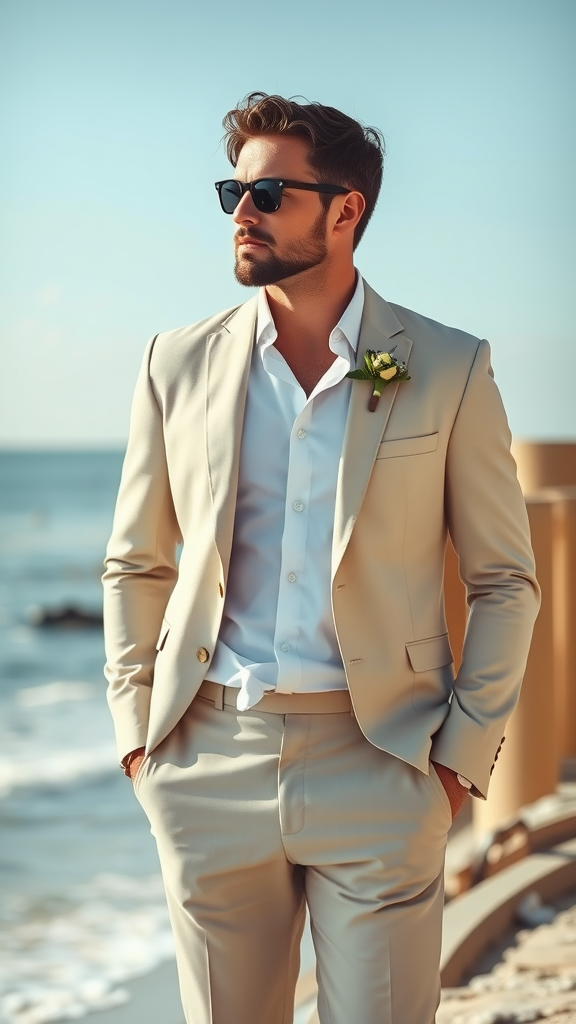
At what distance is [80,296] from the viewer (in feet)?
150

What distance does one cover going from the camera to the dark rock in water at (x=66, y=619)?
28766 millimetres

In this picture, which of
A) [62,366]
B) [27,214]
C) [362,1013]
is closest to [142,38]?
[362,1013]

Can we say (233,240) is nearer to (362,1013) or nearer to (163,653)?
(163,653)

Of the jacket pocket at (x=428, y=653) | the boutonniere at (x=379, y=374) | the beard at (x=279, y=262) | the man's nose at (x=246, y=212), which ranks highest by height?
the man's nose at (x=246, y=212)

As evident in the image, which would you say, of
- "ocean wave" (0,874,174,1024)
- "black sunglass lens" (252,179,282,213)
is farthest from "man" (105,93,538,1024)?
"ocean wave" (0,874,174,1024)

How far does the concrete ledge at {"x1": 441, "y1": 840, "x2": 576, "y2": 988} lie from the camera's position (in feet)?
12.4

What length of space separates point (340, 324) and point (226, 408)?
0.28 meters

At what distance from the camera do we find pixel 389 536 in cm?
226

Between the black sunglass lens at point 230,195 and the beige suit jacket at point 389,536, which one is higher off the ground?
the black sunglass lens at point 230,195

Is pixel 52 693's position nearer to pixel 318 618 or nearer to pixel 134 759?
pixel 134 759

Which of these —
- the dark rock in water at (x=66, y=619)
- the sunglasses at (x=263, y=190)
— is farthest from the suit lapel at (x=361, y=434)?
the dark rock in water at (x=66, y=619)

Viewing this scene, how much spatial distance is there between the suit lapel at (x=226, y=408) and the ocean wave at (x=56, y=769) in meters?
10.4

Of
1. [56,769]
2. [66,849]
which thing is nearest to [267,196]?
[66,849]

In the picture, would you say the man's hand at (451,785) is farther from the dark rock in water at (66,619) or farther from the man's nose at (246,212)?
the dark rock in water at (66,619)
